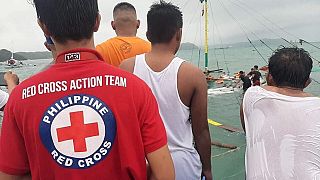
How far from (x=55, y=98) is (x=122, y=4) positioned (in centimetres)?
206

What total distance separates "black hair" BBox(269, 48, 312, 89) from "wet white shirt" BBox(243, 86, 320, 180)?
13 centimetres

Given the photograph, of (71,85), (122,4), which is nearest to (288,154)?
(71,85)

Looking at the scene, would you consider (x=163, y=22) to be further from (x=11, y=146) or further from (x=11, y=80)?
(x=11, y=146)

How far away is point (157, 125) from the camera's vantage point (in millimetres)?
1328

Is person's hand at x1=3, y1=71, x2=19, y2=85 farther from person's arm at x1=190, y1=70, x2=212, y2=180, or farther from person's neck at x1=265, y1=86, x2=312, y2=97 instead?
person's neck at x1=265, y1=86, x2=312, y2=97

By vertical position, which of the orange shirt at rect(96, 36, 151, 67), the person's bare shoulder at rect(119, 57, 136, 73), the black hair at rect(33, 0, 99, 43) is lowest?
the person's bare shoulder at rect(119, 57, 136, 73)

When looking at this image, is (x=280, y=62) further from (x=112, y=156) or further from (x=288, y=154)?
(x=112, y=156)

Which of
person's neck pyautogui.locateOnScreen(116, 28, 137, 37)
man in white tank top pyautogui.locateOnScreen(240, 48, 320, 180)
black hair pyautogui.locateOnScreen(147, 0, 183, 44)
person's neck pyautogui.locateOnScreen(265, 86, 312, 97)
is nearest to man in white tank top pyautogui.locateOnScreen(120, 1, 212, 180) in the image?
black hair pyautogui.locateOnScreen(147, 0, 183, 44)

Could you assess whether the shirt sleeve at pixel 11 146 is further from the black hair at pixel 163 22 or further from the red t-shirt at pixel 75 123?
the black hair at pixel 163 22

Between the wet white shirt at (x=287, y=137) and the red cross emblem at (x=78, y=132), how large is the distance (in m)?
1.27

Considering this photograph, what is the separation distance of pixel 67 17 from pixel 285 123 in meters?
1.46

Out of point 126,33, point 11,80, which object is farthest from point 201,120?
point 11,80

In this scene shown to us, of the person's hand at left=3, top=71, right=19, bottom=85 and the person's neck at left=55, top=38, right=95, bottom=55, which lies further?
the person's hand at left=3, top=71, right=19, bottom=85

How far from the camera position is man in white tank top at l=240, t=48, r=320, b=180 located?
1.98 meters
